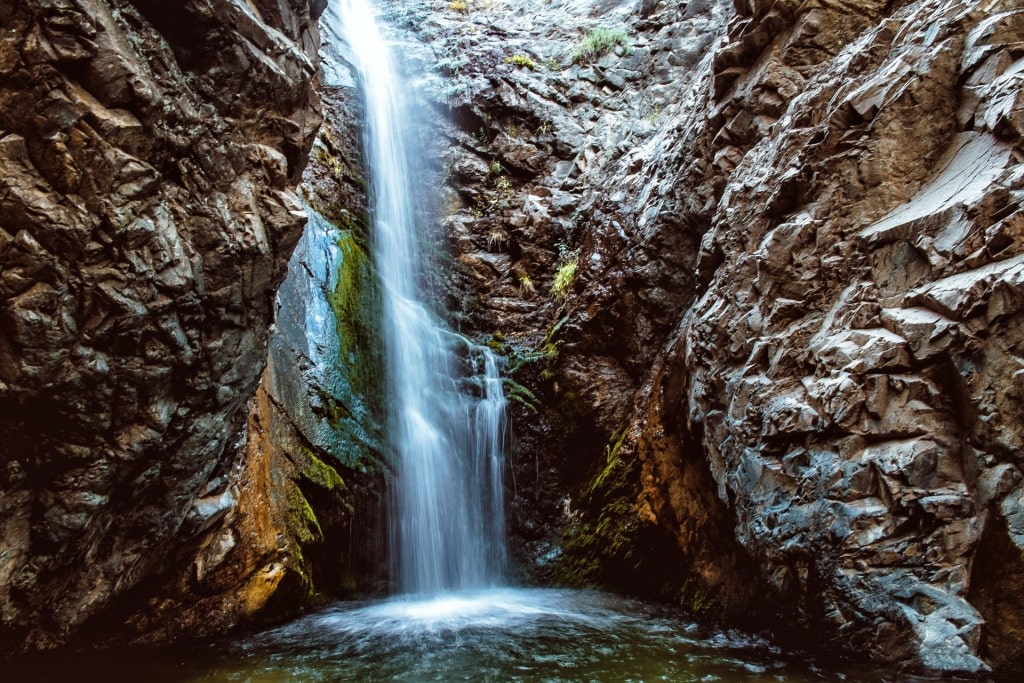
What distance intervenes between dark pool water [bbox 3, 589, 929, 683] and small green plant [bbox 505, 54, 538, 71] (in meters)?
12.2

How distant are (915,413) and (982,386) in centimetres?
51

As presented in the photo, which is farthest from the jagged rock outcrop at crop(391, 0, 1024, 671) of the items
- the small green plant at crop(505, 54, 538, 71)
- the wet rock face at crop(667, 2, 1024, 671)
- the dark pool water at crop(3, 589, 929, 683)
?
the small green plant at crop(505, 54, 538, 71)

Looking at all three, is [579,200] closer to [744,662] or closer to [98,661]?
[744,662]

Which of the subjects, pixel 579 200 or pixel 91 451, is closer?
pixel 91 451

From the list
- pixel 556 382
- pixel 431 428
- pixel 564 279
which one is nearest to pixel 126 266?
pixel 431 428

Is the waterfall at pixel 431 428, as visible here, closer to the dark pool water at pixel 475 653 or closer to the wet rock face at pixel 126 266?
the dark pool water at pixel 475 653

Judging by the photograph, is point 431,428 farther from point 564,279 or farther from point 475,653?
point 475,653

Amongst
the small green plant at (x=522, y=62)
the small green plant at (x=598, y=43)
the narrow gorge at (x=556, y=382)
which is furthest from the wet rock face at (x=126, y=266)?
the small green plant at (x=598, y=43)

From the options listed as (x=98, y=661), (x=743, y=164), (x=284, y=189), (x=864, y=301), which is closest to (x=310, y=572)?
(x=98, y=661)

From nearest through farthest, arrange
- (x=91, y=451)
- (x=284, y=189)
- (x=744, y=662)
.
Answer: (x=91, y=451), (x=744, y=662), (x=284, y=189)

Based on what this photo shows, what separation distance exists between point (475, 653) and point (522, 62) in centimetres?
1304

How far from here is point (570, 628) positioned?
6281 mm

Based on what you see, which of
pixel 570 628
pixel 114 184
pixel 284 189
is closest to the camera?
pixel 114 184

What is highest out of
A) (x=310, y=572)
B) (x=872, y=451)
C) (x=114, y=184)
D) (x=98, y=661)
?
(x=114, y=184)
